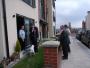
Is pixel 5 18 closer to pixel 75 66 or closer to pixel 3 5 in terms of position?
pixel 3 5

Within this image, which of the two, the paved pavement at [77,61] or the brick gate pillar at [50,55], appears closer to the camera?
the brick gate pillar at [50,55]

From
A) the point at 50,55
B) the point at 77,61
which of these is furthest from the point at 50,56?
the point at 77,61

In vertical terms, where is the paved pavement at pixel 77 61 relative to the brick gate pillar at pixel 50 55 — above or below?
below

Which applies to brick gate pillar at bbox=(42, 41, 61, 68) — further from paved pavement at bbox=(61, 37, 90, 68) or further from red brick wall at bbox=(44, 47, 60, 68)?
paved pavement at bbox=(61, 37, 90, 68)

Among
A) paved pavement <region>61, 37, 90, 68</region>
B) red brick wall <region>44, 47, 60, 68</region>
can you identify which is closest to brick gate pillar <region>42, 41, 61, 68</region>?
red brick wall <region>44, 47, 60, 68</region>

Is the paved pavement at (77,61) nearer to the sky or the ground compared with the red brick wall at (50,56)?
nearer to the ground

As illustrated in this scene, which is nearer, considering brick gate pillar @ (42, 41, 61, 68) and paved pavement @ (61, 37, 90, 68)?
brick gate pillar @ (42, 41, 61, 68)

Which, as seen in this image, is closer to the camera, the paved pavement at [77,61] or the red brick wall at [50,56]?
the red brick wall at [50,56]

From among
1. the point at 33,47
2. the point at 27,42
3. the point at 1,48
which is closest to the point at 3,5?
the point at 1,48

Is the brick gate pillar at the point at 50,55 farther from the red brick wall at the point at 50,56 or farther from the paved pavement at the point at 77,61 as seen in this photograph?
the paved pavement at the point at 77,61

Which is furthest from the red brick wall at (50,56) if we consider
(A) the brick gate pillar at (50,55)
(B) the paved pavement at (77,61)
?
(B) the paved pavement at (77,61)

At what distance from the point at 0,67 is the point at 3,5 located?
3.46 m

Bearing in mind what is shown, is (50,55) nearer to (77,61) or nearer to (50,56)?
(50,56)

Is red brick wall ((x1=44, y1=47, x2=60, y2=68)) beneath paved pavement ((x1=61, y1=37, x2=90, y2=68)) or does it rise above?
above
